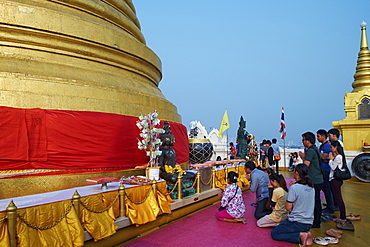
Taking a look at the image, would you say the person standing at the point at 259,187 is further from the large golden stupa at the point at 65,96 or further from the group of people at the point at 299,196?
the large golden stupa at the point at 65,96

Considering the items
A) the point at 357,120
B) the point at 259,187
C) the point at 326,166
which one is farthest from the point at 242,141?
the point at 259,187

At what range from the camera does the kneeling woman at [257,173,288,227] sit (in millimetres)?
5938

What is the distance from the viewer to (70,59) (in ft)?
24.6

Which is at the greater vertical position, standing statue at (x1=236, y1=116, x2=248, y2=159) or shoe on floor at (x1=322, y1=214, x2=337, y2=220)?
standing statue at (x1=236, y1=116, x2=248, y2=159)

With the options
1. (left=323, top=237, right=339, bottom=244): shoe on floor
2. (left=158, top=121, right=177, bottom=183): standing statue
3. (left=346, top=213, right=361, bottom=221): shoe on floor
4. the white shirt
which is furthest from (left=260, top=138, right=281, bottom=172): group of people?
(left=323, top=237, right=339, bottom=244): shoe on floor

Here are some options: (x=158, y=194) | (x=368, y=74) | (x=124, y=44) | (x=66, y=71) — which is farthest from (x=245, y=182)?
(x=368, y=74)

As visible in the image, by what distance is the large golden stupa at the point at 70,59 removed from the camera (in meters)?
6.34

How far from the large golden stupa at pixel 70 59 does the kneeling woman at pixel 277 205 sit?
400cm

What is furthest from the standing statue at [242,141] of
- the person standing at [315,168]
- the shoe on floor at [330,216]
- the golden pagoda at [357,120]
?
the person standing at [315,168]

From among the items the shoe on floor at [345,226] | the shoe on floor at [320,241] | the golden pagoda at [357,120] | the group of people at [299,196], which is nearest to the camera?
the shoe on floor at [320,241]

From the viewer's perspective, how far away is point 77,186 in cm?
635

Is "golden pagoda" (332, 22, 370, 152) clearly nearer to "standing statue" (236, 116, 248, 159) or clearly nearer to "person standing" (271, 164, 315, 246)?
"standing statue" (236, 116, 248, 159)

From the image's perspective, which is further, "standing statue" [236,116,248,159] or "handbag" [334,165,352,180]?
"standing statue" [236,116,248,159]

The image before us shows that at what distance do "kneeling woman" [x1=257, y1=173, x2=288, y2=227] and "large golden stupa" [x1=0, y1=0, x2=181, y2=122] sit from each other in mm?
4003
